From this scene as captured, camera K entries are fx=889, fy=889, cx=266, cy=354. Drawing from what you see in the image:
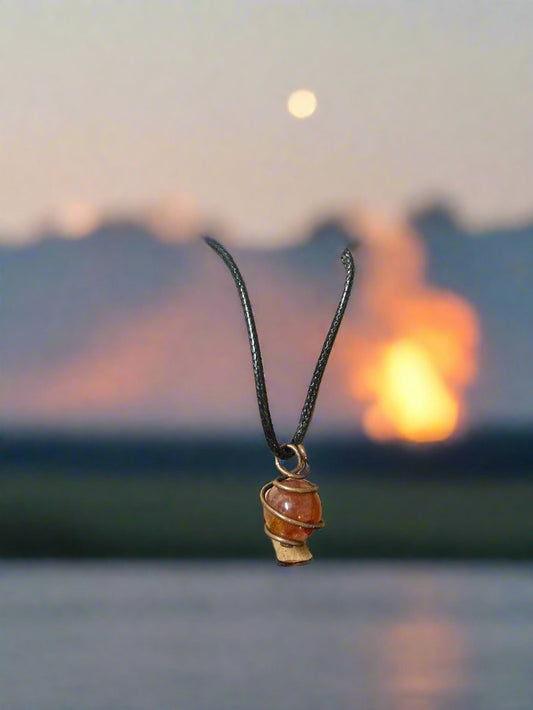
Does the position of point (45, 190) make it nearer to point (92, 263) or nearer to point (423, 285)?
point (92, 263)

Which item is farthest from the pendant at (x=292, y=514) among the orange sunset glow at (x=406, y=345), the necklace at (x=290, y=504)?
the orange sunset glow at (x=406, y=345)

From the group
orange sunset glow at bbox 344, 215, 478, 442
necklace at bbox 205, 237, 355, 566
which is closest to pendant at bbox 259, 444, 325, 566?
necklace at bbox 205, 237, 355, 566

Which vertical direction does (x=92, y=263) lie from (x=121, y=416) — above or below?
above

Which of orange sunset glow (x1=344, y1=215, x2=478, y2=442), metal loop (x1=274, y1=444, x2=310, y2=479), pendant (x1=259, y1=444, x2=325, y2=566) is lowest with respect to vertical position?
pendant (x1=259, y1=444, x2=325, y2=566)

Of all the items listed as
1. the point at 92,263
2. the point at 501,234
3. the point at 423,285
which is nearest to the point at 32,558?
the point at 92,263

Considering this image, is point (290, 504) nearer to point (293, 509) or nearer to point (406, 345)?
point (293, 509)

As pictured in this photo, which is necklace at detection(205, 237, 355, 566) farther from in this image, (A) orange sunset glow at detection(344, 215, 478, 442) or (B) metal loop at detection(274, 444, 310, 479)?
(A) orange sunset glow at detection(344, 215, 478, 442)

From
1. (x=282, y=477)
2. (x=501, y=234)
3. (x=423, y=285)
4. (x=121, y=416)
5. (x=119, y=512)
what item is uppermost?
(x=501, y=234)
